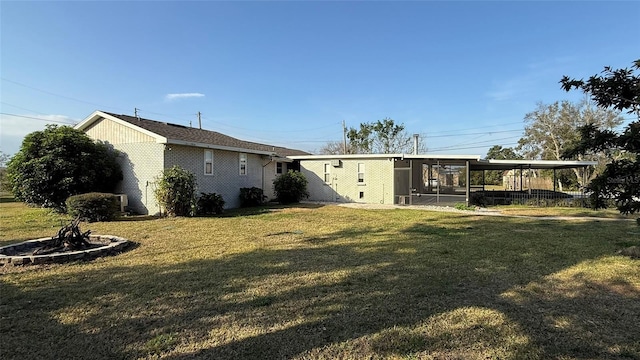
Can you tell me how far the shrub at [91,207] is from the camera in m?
10.9

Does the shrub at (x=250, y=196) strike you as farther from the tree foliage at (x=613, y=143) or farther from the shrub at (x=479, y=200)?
the tree foliage at (x=613, y=143)

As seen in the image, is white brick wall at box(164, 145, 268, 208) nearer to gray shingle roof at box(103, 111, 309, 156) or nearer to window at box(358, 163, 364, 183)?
gray shingle roof at box(103, 111, 309, 156)

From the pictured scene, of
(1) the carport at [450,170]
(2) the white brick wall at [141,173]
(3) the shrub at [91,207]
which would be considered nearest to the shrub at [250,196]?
(2) the white brick wall at [141,173]

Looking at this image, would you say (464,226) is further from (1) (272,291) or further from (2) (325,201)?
(2) (325,201)

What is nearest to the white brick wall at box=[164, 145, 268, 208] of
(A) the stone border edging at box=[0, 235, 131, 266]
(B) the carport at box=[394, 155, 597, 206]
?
(A) the stone border edging at box=[0, 235, 131, 266]

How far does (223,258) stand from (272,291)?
6.82ft

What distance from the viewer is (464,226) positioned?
33.8ft

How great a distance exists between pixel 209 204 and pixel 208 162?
230 cm

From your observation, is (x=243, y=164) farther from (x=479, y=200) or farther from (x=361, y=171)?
(x=479, y=200)

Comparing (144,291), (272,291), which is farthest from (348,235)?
(144,291)

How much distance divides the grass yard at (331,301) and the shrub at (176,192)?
13.5 ft

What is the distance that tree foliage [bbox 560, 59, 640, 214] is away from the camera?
5.45 meters

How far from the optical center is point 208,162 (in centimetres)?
1460

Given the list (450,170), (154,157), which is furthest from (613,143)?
(450,170)
